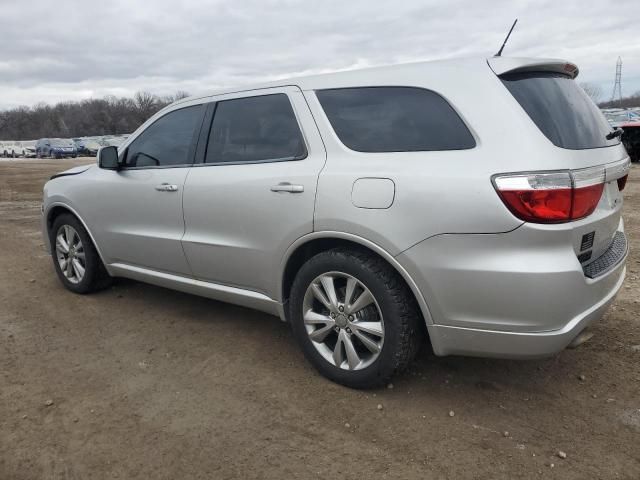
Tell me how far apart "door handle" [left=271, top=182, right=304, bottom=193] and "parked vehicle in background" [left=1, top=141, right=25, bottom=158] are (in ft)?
160

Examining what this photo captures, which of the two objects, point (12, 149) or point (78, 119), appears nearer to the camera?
point (12, 149)

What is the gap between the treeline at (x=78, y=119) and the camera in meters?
84.8

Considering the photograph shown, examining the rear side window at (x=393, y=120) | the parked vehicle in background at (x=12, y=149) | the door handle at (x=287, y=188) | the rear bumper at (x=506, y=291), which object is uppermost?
the rear side window at (x=393, y=120)

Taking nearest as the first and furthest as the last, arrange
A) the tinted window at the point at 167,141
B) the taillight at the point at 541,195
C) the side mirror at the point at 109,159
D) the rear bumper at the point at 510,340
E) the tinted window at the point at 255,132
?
the taillight at the point at 541,195
the rear bumper at the point at 510,340
the tinted window at the point at 255,132
the tinted window at the point at 167,141
the side mirror at the point at 109,159

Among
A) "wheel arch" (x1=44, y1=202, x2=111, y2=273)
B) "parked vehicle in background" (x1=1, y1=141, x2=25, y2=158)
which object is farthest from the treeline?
"wheel arch" (x1=44, y1=202, x2=111, y2=273)

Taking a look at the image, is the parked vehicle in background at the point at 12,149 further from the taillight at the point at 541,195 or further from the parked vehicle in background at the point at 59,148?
the taillight at the point at 541,195

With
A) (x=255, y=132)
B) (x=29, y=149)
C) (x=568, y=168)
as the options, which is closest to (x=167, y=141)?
(x=255, y=132)

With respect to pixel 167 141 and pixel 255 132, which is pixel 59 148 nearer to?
pixel 167 141

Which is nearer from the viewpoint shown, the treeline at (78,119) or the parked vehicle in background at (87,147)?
the parked vehicle in background at (87,147)

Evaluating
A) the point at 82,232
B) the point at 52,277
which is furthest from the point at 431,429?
the point at 52,277

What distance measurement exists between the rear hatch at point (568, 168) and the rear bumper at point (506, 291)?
11 centimetres

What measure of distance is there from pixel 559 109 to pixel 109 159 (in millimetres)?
3268

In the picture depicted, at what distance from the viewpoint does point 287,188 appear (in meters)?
3.13

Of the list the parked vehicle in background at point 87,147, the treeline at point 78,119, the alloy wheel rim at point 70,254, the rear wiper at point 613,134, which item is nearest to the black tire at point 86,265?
the alloy wheel rim at point 70,254
